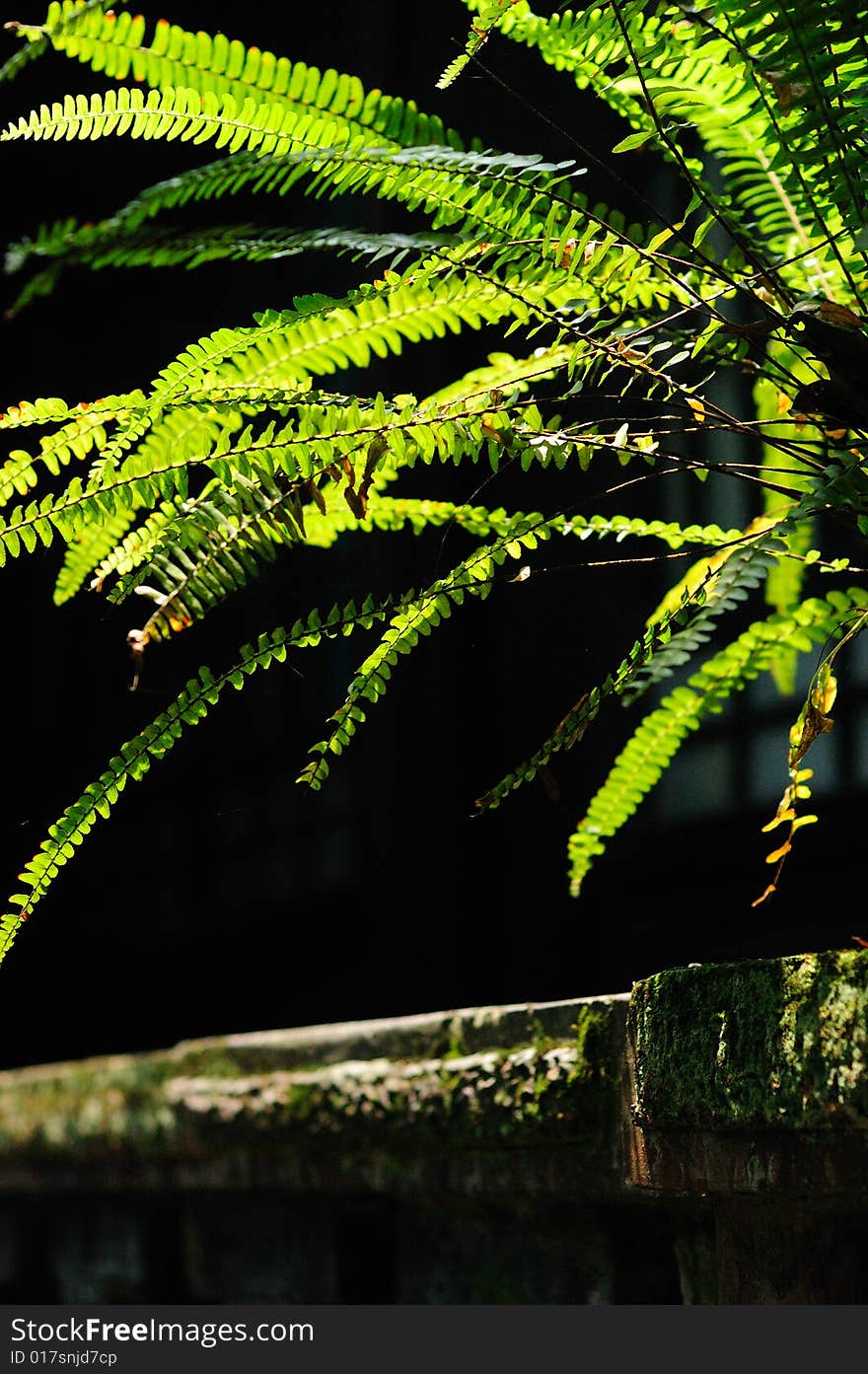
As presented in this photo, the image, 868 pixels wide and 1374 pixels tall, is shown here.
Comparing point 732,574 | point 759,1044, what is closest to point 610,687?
point 732,574

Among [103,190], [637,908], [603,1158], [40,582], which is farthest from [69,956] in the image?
[603,1158]

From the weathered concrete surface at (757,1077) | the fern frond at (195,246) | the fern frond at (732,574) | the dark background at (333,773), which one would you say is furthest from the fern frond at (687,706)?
the dark background at (333,773)

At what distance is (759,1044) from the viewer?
2.24ft

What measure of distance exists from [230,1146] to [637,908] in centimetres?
84

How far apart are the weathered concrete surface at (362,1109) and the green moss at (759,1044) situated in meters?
0.24

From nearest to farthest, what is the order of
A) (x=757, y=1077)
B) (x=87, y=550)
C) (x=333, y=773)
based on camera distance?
1. (x=757, y=1077)
2. (x=87, y=550)
3. (x=333, y=773)

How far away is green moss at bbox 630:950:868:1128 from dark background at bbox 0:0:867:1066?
1052mm

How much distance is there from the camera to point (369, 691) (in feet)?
2.53

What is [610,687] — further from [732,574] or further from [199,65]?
[199,65]

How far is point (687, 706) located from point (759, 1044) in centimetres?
35

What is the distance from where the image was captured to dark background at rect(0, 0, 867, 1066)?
206 centimetres

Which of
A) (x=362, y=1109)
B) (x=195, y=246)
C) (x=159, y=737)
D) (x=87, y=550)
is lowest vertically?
(x=362, y=1109)

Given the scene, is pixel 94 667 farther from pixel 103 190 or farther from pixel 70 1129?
pixel 70 1129

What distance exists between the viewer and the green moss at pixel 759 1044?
64 centimetres
